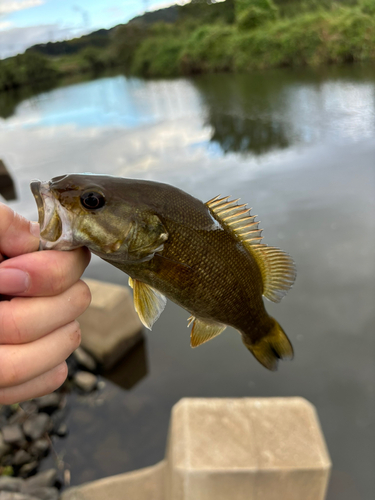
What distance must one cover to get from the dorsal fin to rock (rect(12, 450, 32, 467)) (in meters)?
5.09

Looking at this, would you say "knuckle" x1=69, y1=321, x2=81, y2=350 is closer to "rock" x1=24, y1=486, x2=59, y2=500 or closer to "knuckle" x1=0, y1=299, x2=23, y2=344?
"knuckle" x1=0, y1=299, x2=23, y2=344

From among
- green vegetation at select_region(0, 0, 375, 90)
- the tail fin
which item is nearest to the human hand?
the tail fin

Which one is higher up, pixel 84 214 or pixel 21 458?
pixel 84 214

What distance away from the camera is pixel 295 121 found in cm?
1567

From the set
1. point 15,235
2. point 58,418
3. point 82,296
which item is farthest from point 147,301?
point 58,418

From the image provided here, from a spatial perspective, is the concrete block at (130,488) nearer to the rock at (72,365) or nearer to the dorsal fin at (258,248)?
the rock at (72,365)

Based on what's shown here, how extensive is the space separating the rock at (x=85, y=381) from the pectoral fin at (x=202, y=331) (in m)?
5.15

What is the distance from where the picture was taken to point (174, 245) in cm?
134

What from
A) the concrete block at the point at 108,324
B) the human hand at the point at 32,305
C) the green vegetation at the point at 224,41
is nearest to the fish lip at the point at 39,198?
the human hand at the point at 32,305

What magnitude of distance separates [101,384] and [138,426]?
3.40ft

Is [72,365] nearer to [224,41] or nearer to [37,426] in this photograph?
[37,426]

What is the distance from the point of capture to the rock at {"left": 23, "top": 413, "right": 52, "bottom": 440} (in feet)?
16.8

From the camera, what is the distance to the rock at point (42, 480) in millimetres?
4309

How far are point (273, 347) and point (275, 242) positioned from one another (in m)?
6.80
